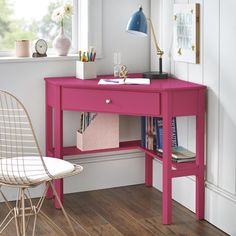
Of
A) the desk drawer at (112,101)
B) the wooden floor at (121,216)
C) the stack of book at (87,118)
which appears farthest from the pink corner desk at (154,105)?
the stack of book at (87,118)

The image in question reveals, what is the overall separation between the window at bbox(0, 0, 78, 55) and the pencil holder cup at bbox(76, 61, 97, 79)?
15.3 inches

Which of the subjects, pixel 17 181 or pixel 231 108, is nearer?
pixel 17 181

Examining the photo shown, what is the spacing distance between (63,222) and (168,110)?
2.92ft

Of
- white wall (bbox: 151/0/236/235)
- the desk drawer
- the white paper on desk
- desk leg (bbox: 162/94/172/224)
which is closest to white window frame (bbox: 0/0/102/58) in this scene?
the white paper on desk

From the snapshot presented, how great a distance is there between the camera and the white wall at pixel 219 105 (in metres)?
3.46

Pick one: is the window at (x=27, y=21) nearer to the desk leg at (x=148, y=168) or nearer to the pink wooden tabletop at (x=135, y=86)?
the pink wooden tabletop at (x=135, y=86)

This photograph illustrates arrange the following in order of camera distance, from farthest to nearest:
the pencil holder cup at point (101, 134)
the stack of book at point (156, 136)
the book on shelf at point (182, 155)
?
the pencil holder cup at point (101, 134)
the stack of book at point (156, 136)
the book on shelf at point (182, 155)

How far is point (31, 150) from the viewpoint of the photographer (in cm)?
414

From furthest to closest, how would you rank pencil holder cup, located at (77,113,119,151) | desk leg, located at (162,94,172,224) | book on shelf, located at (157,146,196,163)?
pencil holder cup, located at (77,113,119,151) → book on shelf, located at (157,146,196,163) → desk leg, located at (162,94,172,224)

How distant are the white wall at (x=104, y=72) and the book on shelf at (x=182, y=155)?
504 mm

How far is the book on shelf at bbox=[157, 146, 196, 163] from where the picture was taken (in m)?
3.81

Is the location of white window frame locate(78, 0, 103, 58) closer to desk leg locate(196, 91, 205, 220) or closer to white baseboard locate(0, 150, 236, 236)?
white baseboard locate(0, 150, 236, 236)

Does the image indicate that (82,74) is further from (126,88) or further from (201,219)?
(201,219)

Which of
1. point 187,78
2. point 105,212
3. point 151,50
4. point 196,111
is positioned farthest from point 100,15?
point 105,212
